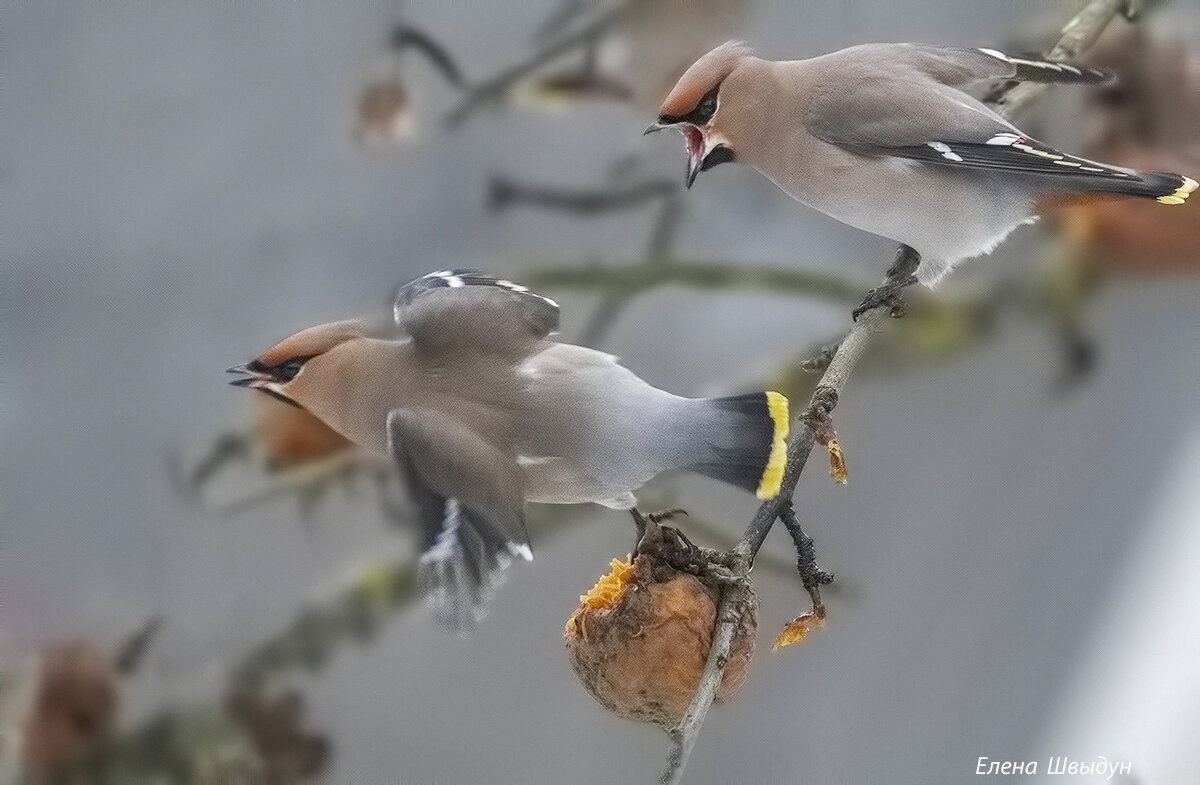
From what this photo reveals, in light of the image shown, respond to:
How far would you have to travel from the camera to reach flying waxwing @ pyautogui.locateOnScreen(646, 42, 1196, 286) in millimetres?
1116

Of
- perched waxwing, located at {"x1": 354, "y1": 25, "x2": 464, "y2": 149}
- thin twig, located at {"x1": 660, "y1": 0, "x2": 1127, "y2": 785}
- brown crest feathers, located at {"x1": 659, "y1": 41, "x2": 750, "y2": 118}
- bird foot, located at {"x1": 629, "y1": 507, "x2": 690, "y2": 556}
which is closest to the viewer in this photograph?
thin twig, located at {"x1": 660, "y1": 0, "x2": 1127, "y2": 785}

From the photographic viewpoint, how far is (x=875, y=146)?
3.69 feet

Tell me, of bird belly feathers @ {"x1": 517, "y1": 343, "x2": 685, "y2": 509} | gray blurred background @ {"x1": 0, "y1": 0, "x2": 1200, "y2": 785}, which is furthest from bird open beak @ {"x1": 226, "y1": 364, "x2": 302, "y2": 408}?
bird belly feathers @ {"x1": 517, "y1": 343, "x2": 685, "y2": 509}

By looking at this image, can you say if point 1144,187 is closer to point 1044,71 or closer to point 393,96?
point 1044,71

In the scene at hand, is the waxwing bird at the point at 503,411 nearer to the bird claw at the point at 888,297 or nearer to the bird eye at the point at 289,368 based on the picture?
the bird eye at the point at 289,368

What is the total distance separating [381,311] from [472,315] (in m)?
0.16

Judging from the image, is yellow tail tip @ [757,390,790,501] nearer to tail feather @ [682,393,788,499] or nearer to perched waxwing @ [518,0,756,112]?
tail feather @ [682,393,788,499]

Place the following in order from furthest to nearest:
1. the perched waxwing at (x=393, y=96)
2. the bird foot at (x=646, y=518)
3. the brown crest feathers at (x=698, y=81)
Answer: the perched waxwing at (x=393, y=96) < the brown crest feathers at (x=698, y=81) < the bird foot at (x=646, y=518)

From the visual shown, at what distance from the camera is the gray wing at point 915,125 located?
1115 mm

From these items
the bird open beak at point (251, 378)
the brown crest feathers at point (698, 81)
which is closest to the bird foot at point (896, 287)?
the brown crest feathers at point (698, 81)

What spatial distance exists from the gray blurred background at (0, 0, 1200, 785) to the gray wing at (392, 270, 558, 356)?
135mm

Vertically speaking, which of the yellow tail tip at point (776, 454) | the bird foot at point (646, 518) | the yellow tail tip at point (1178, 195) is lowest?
the bird foot at point (646, 518)

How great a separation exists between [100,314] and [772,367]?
706 mm

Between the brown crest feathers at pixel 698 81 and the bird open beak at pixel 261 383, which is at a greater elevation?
the brown crest feathers at pixel 698 81
